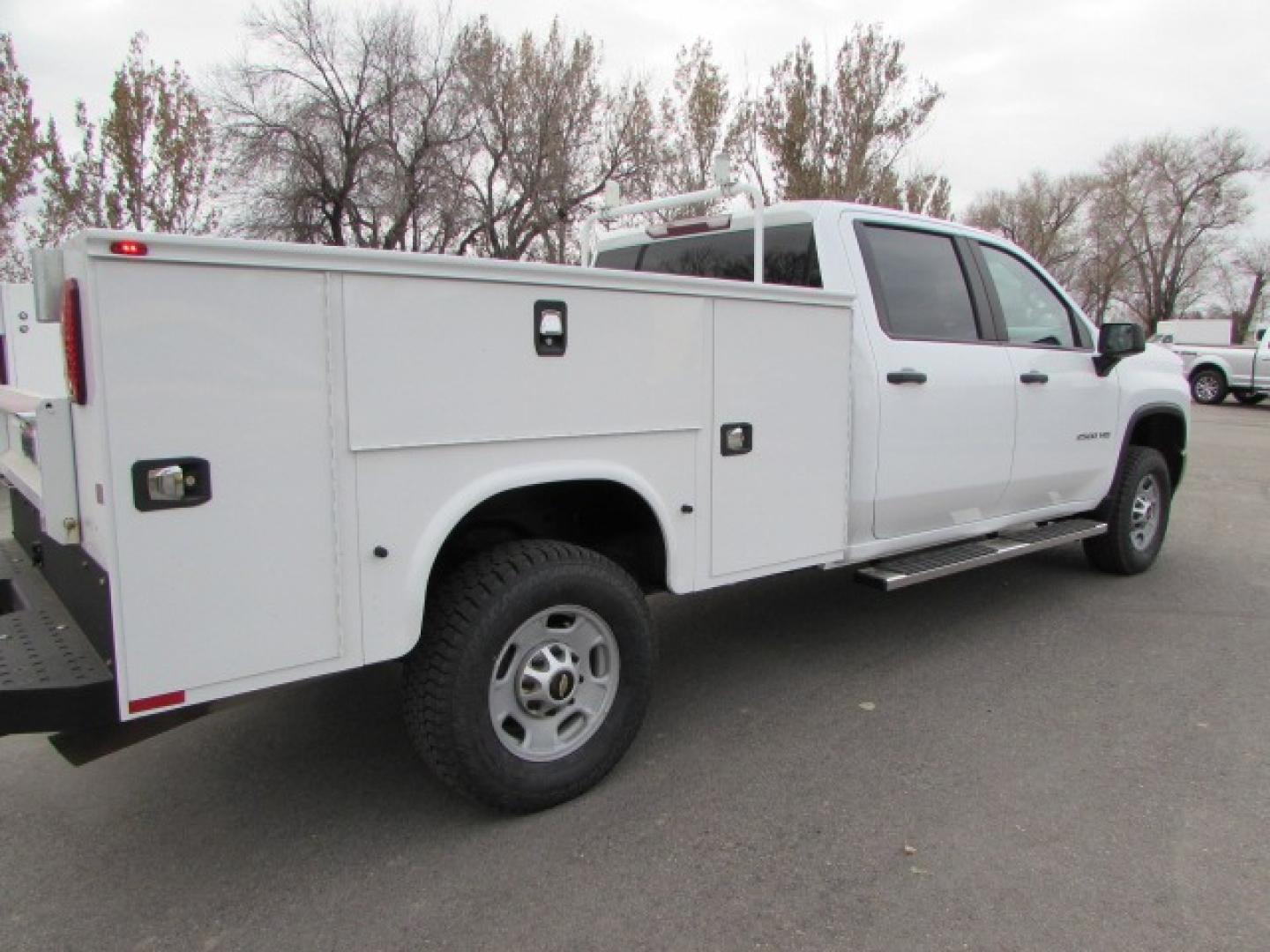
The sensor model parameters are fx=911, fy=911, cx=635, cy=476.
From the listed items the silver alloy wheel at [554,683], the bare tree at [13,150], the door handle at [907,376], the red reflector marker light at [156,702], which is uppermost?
the bare tree at [13,150]

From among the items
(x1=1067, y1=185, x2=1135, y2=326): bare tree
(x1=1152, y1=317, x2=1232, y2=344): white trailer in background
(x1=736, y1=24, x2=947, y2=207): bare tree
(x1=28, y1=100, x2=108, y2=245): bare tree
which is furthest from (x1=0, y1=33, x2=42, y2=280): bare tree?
(x1=1067, y1=185, x2=1135, y2=326): bare tree

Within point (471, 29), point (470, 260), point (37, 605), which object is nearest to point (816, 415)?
point (470, 260)

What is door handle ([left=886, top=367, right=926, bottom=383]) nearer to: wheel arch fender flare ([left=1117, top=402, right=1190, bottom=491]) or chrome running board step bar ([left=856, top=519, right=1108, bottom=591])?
chrome running board step bar ([left=856, top=519, right=1108, bottom=591])

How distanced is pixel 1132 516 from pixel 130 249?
18.9ft

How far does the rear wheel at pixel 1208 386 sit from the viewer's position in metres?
21.9

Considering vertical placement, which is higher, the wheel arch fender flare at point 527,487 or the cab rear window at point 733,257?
the cab rear window at point 733,257

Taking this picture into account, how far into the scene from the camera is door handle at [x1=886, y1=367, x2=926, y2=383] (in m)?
4.00

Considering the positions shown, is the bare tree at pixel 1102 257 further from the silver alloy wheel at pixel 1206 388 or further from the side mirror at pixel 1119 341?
the side mirror at pixel 1119 341

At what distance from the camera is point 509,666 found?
115 inches

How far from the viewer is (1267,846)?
2871 millimetres

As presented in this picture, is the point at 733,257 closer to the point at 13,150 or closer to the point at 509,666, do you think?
the point at 509,666

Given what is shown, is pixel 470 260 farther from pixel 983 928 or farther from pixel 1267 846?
pixel 1267 846

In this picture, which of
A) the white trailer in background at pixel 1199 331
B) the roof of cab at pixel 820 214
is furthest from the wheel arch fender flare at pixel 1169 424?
the white trailer in background at pixel 1199 331

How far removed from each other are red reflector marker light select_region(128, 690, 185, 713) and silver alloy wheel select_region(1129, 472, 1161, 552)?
554cm
